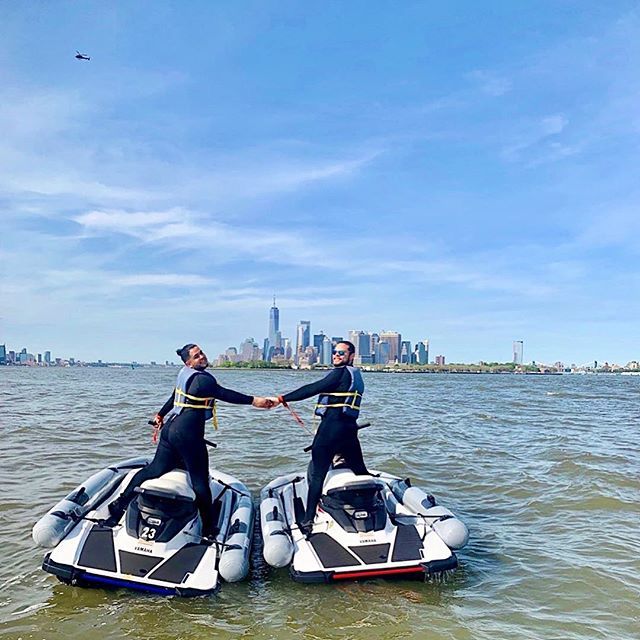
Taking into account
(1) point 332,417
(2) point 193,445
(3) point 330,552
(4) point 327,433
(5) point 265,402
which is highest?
(5) point 265,402

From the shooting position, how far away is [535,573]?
6.50 metres

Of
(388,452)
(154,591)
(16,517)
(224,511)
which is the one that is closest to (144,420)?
(388,452)

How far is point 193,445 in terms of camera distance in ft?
19.9

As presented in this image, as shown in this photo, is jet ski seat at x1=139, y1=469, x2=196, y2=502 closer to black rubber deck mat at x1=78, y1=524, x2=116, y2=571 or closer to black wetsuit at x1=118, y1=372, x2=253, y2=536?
black wetsuit at x1=118, y1=372, x2=253, y2=536

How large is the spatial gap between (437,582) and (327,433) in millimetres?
1850

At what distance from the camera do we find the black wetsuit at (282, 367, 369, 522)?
6379 mm

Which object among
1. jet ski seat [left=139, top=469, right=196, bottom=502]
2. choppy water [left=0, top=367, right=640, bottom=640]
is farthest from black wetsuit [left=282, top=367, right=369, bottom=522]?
jet ski seat [left=139, top=469, right=196, bottom=502]

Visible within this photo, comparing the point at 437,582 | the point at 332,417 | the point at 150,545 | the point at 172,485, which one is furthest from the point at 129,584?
the point at 437,582

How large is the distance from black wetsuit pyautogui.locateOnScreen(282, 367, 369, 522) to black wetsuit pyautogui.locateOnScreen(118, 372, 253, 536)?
2.82ft

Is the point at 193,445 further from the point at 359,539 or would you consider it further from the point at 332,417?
the point at 359,539

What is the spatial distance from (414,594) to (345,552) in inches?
30.5

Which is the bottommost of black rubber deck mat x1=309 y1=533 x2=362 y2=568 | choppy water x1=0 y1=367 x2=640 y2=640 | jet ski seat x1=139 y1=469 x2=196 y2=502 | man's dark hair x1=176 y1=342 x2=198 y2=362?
choppy water x1=0 y1=367 x2=640 y2=640

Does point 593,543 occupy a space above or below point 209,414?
below

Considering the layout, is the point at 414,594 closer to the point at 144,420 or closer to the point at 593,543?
the point at 593,543
